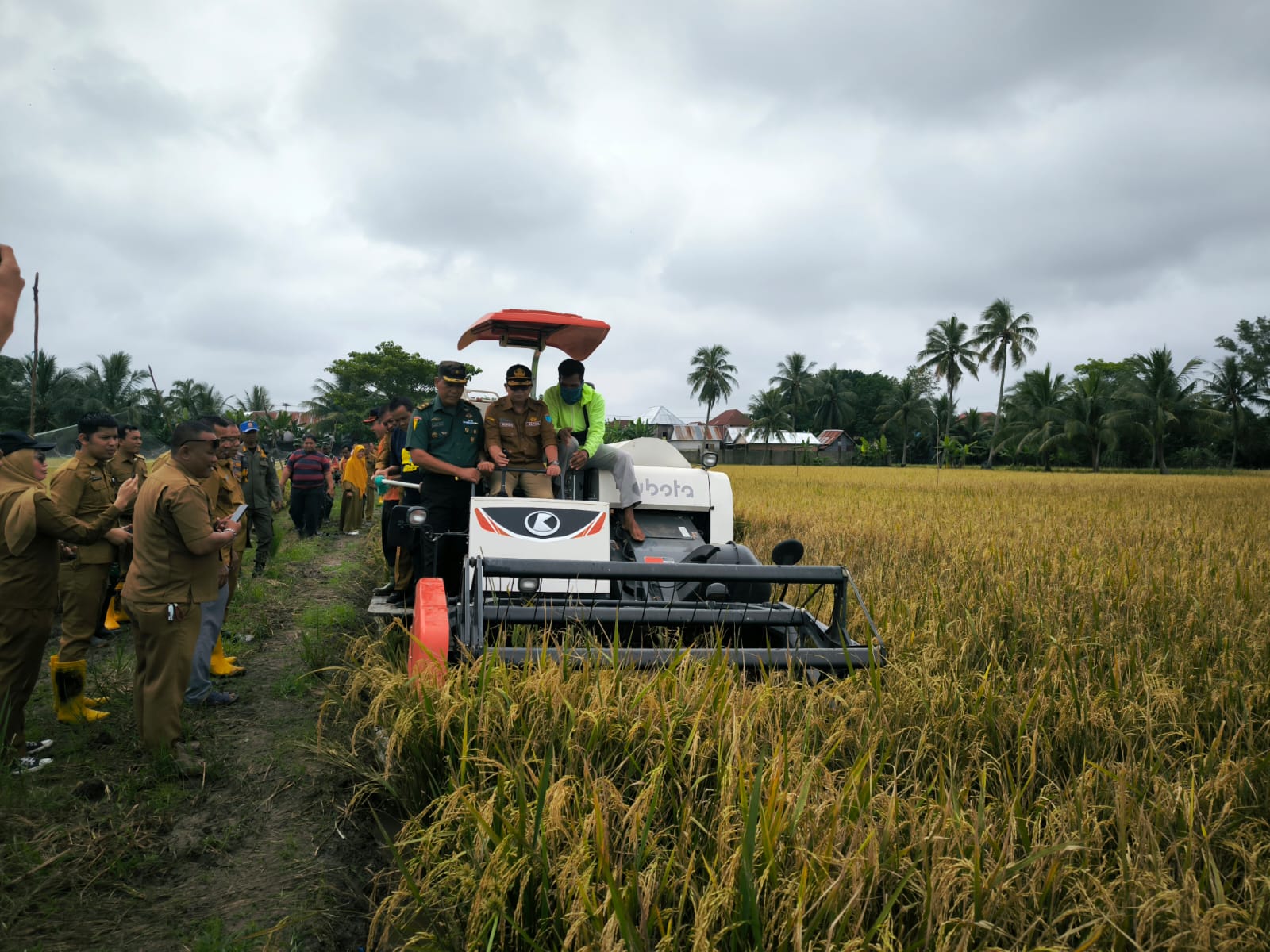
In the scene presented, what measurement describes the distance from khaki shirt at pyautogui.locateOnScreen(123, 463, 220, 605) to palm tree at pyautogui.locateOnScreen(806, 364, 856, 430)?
78.3m

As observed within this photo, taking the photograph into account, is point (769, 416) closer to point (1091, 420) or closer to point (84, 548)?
point (1091, 420)

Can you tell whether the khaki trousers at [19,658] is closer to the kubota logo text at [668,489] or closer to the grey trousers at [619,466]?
the grey trousers at [619,466]

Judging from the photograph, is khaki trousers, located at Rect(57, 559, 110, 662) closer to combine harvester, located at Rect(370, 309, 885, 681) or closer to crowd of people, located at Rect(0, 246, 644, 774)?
crowd of people, located at Rect(0, 246, 644, 774)

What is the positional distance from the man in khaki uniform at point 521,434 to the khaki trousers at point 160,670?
7.36ft

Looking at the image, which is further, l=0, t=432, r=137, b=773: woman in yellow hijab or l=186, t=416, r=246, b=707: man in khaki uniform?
l=186, t=416, r=246, b=707: man in khaki uniform

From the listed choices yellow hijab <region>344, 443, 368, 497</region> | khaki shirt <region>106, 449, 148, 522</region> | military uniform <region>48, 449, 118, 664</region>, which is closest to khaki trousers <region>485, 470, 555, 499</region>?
military uniform <region>48, 449, 118, 664</region>

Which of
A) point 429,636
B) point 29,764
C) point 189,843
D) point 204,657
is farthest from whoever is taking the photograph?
point 204,657

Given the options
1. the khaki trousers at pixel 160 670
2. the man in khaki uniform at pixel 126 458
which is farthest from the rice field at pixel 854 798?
the man in khaki uniform at pixel 126 458

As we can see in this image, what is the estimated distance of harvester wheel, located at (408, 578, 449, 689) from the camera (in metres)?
3.34

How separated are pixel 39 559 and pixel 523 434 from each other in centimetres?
296

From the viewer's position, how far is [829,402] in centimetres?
8069

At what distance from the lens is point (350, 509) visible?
15609mm

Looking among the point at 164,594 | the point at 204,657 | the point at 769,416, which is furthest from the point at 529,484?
the point at 769,416

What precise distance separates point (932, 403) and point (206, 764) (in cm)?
7737
